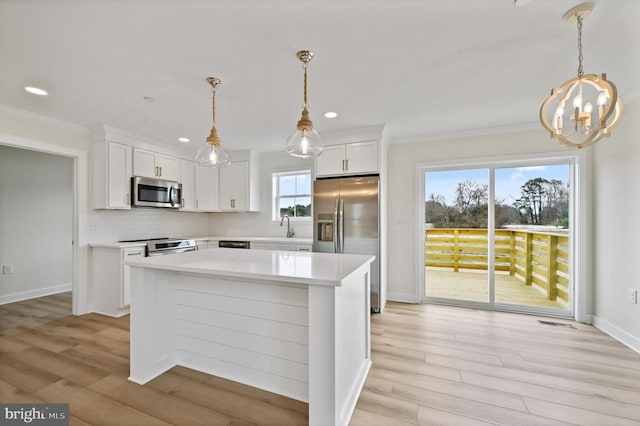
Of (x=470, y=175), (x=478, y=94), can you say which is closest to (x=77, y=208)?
(x=478, y=94)

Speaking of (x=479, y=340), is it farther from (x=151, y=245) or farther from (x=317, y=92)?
(x=151, y=245)

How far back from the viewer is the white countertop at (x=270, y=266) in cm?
156

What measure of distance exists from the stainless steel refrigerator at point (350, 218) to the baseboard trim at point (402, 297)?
0.66m

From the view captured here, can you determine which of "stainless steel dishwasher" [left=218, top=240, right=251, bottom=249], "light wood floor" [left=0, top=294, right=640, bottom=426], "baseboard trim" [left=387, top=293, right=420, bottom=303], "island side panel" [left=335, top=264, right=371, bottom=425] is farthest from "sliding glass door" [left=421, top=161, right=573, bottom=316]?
"stainless steel dishwasher" [left=218, top=240, right=251, bottom=249]

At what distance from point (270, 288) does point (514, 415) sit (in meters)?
1.69

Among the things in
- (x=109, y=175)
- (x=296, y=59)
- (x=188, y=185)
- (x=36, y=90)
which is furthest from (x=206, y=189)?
(x=296, y=59)

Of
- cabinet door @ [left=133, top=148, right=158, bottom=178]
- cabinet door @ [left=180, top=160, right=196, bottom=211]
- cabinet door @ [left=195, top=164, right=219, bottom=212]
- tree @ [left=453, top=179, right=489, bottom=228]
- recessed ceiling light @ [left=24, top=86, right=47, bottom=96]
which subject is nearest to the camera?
recessed ceiling light @ [left=24, top=86, right=47, bottom=96]

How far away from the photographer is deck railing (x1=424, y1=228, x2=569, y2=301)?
11.5 ft

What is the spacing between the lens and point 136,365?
205 centimetres

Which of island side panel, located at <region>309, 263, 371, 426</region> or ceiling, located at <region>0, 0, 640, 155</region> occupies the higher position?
ceiling, located at <region>0, 0, 640, 155</region>

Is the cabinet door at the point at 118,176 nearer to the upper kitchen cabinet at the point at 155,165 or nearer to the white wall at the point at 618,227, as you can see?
the upper kitchen cabinet at the point at 155,165

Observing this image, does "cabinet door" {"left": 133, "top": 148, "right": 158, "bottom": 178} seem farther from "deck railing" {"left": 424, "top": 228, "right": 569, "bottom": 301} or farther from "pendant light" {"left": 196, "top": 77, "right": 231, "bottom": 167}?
"deck railing" {"left": 424, "top": 228, "right": 569, "bottom": 301}

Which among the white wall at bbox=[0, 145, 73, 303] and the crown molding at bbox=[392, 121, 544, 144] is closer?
the crown molding at bbox=[392, 121, 544, 144]

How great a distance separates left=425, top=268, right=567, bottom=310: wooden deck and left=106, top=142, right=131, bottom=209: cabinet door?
4.25 m
